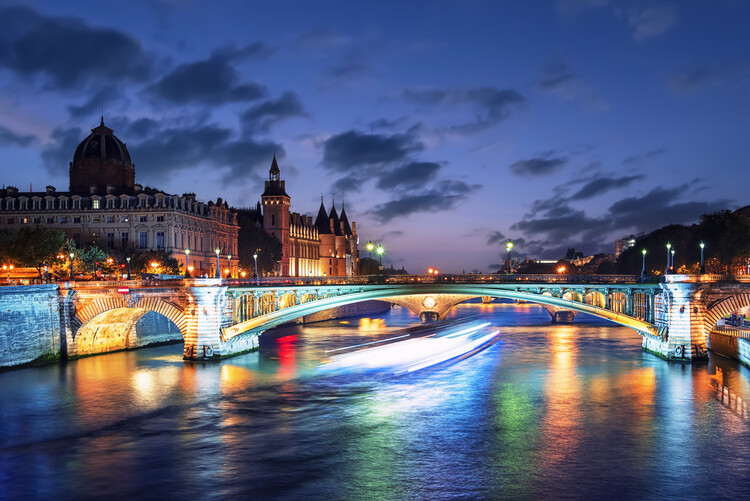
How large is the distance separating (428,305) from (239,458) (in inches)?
2596

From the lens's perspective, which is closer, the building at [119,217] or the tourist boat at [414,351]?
the tourist boat at [414,351]

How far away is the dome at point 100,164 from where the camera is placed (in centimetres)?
11131

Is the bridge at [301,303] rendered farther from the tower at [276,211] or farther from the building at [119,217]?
the tower at [276,211]

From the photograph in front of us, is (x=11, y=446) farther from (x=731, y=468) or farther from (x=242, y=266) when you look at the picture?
(x=242, y=266)

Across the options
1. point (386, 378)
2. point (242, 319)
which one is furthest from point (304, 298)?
point (386, 378)

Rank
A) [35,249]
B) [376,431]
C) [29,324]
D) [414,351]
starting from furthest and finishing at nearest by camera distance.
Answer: [35,249] → [414,351] → [29,324] → [376,431]

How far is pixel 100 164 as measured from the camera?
111312 millimetres

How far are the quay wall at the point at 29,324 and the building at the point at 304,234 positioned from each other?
6811 centimetres

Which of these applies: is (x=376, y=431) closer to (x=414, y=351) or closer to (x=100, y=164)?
(x=414, y=351)

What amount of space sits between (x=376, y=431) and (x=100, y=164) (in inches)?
3468

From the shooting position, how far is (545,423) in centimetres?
3728

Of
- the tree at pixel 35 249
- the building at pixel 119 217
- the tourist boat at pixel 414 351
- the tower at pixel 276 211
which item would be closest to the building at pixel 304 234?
the tower at pixel 276 211

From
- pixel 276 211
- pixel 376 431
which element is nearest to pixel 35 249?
pixel 376 431

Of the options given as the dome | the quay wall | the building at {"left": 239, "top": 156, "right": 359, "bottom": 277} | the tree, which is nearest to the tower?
the building at {"left": 239, "top": 156, "right": 359, "bottom": 277}
